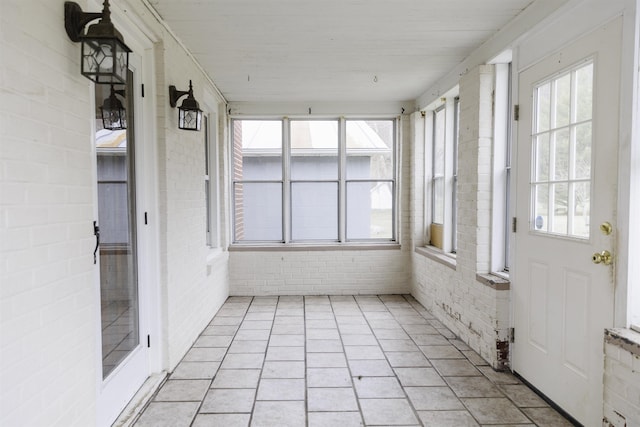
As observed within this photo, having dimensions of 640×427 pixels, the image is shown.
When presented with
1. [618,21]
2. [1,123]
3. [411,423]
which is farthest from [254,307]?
[618,21]

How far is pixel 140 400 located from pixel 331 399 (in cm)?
126

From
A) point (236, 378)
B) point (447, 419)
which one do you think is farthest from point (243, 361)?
point (447, 419)

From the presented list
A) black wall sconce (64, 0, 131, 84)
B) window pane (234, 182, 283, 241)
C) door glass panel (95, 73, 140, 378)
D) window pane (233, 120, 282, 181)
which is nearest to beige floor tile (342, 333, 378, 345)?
door glass panel (95, 73, 140, 378)

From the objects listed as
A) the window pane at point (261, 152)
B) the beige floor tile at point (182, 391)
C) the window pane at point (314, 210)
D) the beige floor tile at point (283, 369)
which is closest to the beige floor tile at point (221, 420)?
the beige floor tile at point (182, 391)

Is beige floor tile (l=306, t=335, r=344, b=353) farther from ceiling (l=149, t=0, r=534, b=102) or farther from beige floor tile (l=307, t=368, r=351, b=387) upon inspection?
ceiling (l=149, t=0, r=534, b=102)

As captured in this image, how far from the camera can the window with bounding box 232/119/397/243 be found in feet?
19.7

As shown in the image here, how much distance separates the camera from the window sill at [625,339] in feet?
6.42

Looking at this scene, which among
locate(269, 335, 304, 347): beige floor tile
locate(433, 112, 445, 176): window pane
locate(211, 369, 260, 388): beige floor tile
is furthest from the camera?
locate(433, 112, 445, 176): window pane

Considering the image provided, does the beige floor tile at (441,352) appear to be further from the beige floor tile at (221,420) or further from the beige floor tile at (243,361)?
the beige floor tile at (221,420)

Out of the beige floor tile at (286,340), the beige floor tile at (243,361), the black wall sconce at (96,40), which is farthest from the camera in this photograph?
the beige floor tile at (286,340)

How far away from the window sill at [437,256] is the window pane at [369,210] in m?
0.75

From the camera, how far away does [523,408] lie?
2.70 m

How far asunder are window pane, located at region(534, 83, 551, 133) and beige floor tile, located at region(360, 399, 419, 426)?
6.83 feet

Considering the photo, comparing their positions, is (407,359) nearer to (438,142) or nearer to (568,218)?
(568,218)
